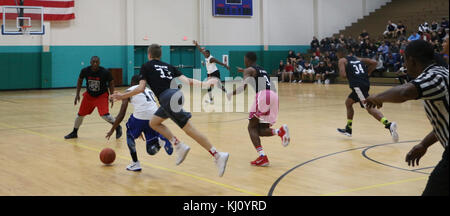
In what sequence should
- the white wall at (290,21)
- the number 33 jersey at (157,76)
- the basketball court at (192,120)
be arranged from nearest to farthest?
the basketball court at (192,120), the number 33 jersey at (157,76), the white wall at (290,21)

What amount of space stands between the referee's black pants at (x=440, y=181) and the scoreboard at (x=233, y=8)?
26924mm

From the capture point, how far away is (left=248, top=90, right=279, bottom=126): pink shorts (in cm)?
773

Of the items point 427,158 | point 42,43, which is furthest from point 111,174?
point 42,43

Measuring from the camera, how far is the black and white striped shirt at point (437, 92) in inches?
Result: 139

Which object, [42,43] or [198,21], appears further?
[198,21]

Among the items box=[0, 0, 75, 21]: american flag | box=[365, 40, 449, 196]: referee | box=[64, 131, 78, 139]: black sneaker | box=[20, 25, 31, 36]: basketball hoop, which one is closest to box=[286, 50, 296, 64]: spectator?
box=[0, 0, 75, 21]: american flag

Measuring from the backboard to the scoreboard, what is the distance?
395 inches

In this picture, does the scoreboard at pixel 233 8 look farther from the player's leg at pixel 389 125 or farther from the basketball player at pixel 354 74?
the player's leg at pixel 389 125

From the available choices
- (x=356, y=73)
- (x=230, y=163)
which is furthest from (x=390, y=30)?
(x=230, y=163)

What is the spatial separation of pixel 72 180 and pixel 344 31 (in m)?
29.1

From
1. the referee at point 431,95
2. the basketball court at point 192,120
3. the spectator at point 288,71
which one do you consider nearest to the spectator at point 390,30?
the basketball court at point 192,120

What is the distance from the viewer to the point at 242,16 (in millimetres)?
30984

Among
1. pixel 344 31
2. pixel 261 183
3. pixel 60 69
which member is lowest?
pixel 261 183

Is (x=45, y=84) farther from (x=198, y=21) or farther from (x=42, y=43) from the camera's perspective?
(x=198, y=21)
